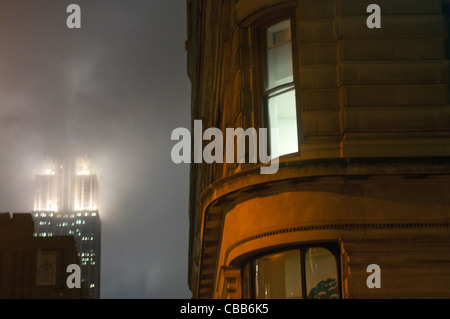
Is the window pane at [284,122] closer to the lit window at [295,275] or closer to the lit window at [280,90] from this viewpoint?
the lit window at [280,90]

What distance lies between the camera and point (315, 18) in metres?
16.6

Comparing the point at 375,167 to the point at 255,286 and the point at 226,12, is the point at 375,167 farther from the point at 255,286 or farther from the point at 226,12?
the point at 226,12

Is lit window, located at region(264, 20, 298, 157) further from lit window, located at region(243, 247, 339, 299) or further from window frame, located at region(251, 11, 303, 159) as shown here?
lit window, located at region(243, 247, 339, 299)

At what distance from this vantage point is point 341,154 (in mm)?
15609

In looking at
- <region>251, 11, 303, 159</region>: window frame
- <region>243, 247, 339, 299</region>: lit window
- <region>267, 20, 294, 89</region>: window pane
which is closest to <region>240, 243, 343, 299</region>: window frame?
<region>243, 247, 339, 299</region>: lit window

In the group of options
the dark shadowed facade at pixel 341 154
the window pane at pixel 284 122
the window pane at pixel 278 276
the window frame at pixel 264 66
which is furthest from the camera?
the window frame at pixel 264 66

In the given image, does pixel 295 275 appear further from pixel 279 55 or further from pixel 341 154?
pixel 279 55

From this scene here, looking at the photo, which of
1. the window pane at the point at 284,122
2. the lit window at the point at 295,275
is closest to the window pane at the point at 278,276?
the lit window at the point at 295,275

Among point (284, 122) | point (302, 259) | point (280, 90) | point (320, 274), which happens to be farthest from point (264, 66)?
point (320, 274)

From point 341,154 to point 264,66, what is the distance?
3.03 m

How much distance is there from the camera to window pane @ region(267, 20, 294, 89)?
17.1 meters

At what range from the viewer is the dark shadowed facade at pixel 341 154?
49.6 ft

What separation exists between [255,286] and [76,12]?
30.7ft
